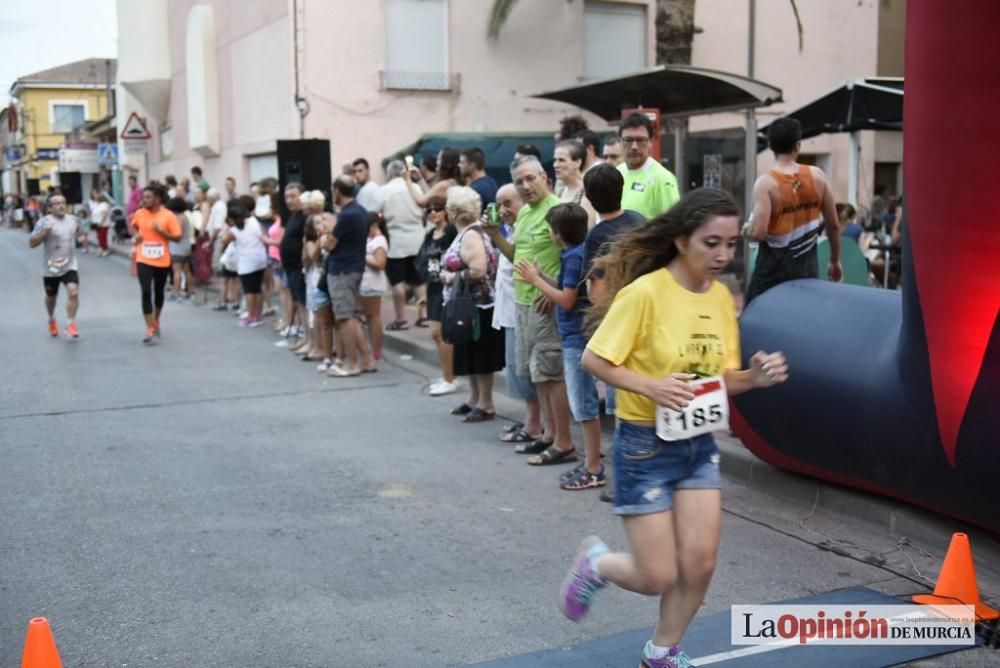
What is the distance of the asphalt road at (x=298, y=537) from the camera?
4.56 metres

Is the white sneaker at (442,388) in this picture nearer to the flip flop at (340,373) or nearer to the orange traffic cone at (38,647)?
the flip flop at (340,373)

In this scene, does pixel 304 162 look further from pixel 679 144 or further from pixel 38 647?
pixel 38 647

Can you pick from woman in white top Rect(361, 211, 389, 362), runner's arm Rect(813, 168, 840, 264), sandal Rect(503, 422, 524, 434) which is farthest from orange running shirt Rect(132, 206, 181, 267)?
runner's arm Rect(813, 168, 840, 264)

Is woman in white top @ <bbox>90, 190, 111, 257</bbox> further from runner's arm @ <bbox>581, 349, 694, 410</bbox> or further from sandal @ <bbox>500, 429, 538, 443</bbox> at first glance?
runner's arm @ <bbox>581, 349, 694, 410</bbox>

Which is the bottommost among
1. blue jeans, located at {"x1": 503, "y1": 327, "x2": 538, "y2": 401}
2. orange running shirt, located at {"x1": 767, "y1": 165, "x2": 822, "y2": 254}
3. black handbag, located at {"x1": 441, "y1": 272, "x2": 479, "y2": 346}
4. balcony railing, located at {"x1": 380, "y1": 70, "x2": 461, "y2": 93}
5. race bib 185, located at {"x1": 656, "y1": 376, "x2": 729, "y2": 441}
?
blue jeans, located at {"x1": 503, "y1": 327, "x2": 538, "y2": 401}

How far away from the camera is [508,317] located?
7738 millimetres

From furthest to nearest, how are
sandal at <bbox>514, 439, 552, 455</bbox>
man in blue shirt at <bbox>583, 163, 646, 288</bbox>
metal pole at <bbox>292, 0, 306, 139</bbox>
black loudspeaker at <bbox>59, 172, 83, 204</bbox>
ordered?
black loudspeaker at <bbox>59, 172, 83, 204</bbox> < metal pole at <bbox>292, 0, 306, 139</bbox> < sandal at <bbox>514, 439, 552, 455</bbox> < man in blue shirt at <bbox>583, 163, 646, 288</bbox>

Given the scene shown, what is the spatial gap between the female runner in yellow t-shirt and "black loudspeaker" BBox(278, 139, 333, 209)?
1177cm

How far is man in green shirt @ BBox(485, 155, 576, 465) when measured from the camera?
717 cm

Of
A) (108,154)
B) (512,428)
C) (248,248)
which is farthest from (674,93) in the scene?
(108,154)

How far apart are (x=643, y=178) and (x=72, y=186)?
45014 mm

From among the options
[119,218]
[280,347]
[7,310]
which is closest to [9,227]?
[119,218]

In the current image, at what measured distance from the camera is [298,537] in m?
5.83

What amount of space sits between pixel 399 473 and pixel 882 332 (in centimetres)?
317
